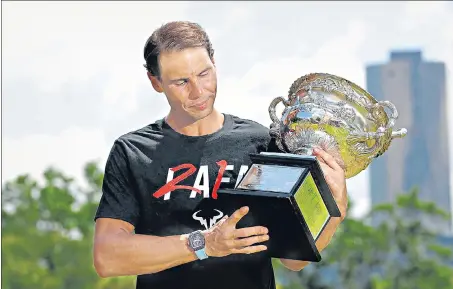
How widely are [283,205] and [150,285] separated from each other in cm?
58

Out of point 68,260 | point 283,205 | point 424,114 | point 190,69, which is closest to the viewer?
point 283,205

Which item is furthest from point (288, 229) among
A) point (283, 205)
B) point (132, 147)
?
point (132, 147)

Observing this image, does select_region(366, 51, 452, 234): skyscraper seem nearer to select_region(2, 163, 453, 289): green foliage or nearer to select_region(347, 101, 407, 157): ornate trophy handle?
select_region(2, 163, 453, 289): green foliage

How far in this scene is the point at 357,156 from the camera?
378 cm

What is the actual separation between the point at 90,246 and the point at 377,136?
2596 cm

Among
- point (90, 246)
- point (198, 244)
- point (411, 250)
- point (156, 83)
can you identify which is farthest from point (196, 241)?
point (411, 250)

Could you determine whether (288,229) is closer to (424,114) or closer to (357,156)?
(357,156)

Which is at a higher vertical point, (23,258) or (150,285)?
(150,285)

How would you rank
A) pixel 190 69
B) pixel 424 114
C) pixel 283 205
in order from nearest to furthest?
pixel 283 205, pixel 190 69, pixel 424 114

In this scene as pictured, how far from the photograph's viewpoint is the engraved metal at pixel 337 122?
3.76 metres

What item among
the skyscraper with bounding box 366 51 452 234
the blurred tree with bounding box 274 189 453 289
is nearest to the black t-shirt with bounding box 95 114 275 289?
the blurred tree with bounding box 274 189 453 289

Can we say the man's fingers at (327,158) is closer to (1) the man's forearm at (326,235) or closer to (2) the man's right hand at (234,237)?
(1) the man's forearm at (326,235)

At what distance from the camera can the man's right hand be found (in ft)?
11.2

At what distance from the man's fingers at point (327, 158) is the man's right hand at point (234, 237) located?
1.02ft
